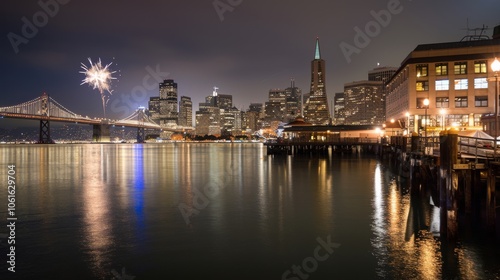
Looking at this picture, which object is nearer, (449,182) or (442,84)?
(449,182)

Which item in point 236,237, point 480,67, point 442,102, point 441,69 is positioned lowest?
point 236,237

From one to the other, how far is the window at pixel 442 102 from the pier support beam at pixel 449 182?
2335 inches

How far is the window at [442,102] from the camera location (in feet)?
233

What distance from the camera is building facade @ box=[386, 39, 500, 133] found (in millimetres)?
68875

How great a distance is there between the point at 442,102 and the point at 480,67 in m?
7.99

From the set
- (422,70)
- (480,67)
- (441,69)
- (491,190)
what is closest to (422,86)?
(422,70)

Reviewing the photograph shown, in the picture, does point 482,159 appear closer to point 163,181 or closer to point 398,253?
point 398,253

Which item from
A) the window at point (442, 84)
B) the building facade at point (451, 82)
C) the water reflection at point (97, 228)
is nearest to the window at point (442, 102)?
the building facade at point (451, 82)

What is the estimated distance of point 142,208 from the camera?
26.4 meters

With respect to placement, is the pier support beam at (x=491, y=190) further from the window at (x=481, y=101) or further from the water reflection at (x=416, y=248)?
the window at (x=481, y=101)

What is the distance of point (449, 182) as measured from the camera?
1706 centimetres

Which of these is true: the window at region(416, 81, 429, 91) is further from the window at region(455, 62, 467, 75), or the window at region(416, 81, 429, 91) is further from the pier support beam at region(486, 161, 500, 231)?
the pier support beam at region(486, 161, 500, 231)

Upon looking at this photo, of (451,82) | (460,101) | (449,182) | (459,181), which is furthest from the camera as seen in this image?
(451,82)

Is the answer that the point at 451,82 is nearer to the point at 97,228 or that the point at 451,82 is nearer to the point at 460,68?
the point at 460,68
